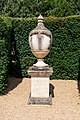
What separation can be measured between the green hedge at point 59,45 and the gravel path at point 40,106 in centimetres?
72

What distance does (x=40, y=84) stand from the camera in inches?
313

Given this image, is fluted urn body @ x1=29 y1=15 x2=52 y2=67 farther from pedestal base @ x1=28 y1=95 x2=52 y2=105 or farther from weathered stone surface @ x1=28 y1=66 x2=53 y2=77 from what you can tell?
pedestal base @ x1=28 y1=95 x2=52 y2=105

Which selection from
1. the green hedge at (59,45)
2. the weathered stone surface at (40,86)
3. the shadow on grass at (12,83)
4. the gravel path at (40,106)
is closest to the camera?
the gravel path at (40,106)

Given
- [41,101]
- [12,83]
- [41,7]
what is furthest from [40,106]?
[41,7]

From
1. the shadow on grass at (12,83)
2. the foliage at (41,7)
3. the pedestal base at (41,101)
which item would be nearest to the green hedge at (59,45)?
the shadow on grass at (12,83)

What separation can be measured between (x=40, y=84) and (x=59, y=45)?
3335 mm

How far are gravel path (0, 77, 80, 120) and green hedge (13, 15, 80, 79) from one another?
72 cm

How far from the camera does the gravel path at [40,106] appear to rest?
262 inches

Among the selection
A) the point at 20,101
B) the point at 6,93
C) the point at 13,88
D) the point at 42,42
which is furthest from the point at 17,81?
the point at 42,42

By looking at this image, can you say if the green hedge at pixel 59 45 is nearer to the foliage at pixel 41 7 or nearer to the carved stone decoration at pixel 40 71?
the carved stone decoration at pixel 40 71

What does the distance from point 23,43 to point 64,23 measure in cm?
180

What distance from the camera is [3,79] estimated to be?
8.78 meters

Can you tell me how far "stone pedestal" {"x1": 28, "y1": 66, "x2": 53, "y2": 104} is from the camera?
25.7 feet

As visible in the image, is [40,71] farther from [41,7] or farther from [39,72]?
[41,7]
